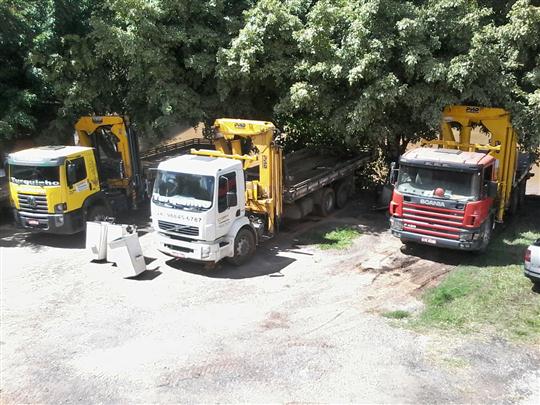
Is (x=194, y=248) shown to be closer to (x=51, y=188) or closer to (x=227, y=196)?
(x=227, y=196)

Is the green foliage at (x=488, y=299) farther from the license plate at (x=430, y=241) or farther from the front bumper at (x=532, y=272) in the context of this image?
the license plate at (x=430, y=241)

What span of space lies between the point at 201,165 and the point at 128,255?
8.67 ft

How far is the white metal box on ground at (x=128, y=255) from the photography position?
12.6 metres

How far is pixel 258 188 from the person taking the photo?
14.3 m

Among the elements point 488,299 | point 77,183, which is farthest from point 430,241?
point 77,183

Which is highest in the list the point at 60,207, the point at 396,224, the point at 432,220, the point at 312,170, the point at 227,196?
the point at 227,196

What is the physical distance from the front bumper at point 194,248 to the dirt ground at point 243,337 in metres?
0.51

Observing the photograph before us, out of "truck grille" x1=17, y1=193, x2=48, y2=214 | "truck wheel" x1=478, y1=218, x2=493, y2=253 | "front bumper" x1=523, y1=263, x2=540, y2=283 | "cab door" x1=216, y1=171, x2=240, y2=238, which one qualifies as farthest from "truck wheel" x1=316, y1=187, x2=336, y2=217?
"truck grille" x1=17, y1=193, x2=48, y2=214

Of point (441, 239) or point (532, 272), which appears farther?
point (441, 239)

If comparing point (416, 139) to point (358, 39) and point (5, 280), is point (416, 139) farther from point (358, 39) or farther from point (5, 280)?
point (5, 280)

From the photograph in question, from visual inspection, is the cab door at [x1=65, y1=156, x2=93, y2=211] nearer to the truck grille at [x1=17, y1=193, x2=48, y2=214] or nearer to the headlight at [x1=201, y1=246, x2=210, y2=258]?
the truck grille at [x1=17, y1=193, x2=48, y2=214]

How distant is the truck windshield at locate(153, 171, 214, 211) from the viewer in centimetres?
1235

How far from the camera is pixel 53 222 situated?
1456 centimetres

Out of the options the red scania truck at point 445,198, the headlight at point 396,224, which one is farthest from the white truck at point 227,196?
the red scania truck at point 445,198
